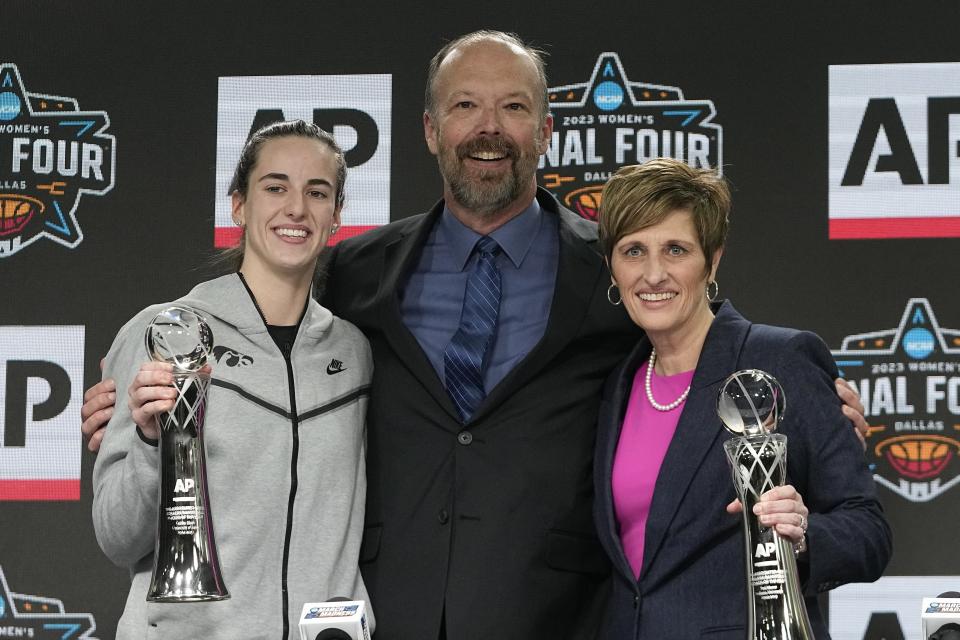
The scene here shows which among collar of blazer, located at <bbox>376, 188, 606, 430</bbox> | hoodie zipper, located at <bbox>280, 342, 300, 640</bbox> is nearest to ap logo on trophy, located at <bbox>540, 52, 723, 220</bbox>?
collar of blazer, located at <bbox>376, 188, 606, 430</bbox>

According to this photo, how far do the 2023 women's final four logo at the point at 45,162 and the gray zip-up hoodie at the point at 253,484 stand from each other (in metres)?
1.63

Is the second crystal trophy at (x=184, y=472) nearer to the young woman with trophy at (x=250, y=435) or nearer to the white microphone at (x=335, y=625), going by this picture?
the young woman with trophy at (x=250, y=435)

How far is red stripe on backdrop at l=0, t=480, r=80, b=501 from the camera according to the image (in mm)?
3785

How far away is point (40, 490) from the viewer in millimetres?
3795

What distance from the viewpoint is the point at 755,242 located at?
368 centimetres

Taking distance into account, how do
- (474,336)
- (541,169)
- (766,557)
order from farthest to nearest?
(541,169), (474,336), (766,557)

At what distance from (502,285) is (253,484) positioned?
0.71 metres

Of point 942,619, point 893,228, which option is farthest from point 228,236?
point 942,619

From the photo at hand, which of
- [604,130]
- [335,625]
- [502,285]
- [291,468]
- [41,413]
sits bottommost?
[335,625]

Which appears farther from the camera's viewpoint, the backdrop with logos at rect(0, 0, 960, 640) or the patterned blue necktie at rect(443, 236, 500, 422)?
the backdrop with logos at rect(0, 0, 960, 640)

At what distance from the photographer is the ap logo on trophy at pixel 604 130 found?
3.76m

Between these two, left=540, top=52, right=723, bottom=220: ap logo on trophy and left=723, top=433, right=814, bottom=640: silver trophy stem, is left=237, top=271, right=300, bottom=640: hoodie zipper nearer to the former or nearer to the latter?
left=723, top=433, right=814, bottom=640: silver trophy stem

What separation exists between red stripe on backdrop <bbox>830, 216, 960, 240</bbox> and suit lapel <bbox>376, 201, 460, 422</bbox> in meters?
1.34

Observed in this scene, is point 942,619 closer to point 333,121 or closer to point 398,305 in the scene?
point 398,305
